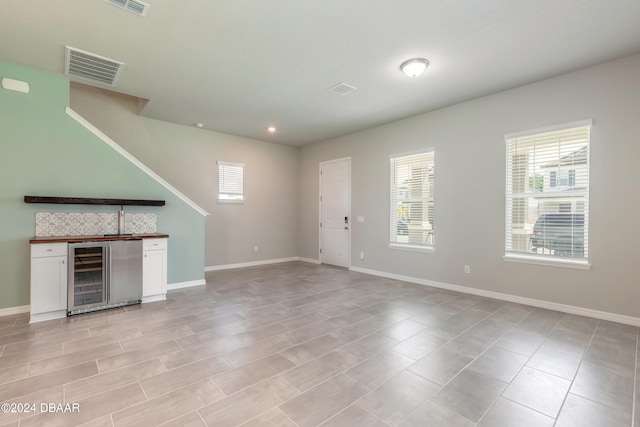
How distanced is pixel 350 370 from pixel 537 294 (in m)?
3.13

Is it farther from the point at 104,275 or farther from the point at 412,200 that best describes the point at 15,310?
the point at 412,200

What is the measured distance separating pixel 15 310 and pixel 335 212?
539 centimetres

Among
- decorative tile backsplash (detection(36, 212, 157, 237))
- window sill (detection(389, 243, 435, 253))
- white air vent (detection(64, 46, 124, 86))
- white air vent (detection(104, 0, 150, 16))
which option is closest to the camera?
white air vent (detection(104, 0, 150, 16))

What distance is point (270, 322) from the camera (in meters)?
3.28

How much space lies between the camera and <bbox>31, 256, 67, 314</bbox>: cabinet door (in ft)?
10.9

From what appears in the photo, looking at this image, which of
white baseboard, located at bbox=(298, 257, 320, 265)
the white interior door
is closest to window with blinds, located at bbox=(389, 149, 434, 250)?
the white interior door

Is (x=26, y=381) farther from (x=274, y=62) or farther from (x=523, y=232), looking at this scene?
(x=523, y=232)

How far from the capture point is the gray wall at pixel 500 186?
10.8 ft

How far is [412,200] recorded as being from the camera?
5.35 meters

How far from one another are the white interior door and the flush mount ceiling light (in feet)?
10.1

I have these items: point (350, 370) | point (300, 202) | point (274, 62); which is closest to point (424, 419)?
point (350, 370)

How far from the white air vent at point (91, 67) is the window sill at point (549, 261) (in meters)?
5.70

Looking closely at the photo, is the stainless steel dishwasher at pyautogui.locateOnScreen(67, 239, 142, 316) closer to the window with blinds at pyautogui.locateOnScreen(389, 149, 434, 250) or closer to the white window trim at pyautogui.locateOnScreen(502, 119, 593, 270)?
the window with blinds at pyautogui.locateOnScreen(389, 149, 434, 250)

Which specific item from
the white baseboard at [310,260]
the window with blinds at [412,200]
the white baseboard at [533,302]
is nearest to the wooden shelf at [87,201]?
the white baseboard at [310,260]
